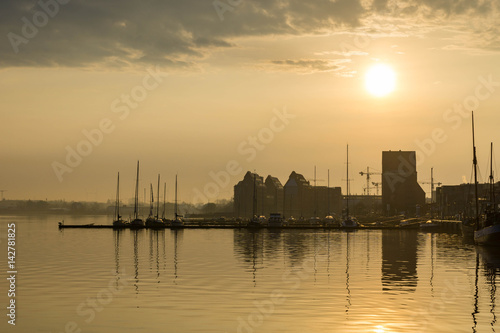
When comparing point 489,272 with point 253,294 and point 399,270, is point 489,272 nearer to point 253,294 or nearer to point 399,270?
point 399,270

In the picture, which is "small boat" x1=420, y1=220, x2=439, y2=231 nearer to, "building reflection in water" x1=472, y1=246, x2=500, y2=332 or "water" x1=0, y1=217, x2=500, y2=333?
"building reflection in water" x1=472, y1=246, x2=500, y2=332

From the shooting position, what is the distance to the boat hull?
9619 cm

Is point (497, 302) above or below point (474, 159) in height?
below

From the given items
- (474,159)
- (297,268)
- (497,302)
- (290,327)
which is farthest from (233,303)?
(474,159)

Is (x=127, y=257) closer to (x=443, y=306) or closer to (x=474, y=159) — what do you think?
(x=443, y=306)

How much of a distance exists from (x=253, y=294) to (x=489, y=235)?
6261 cm

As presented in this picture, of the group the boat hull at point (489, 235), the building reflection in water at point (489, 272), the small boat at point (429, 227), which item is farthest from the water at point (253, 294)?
the small boat at point (429, 227)

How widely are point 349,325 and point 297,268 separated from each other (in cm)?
3115

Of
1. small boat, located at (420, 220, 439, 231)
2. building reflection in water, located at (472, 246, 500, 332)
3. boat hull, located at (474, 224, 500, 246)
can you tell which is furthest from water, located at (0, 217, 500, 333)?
small boat, located at (420, 220, 439, 231)

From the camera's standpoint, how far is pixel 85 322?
3522 cm

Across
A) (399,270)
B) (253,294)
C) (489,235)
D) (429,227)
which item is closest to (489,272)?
(399,270)

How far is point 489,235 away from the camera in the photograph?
98.2m

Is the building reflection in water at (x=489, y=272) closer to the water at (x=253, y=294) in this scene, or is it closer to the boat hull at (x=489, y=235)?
the water at (x=253, y=294)

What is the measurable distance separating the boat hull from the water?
18599 mm
